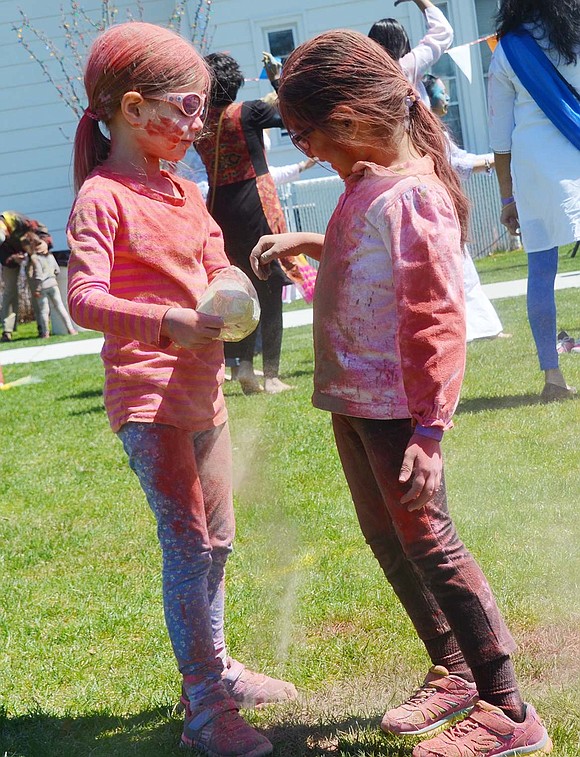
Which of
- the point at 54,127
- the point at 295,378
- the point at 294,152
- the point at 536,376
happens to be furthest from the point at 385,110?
the point at 54,127

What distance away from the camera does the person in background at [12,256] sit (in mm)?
14539

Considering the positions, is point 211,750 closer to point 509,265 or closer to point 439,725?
point 439,725

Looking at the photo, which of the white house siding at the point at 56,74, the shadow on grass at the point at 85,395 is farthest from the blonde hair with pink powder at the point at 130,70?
the white house siding at the point at 56,74

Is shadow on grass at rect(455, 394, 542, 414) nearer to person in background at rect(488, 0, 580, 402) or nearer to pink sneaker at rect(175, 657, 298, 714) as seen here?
person in background at rect(488, 0, 580, 402)

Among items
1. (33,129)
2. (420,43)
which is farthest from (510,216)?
(33,129)

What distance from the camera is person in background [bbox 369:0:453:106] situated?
5.91m

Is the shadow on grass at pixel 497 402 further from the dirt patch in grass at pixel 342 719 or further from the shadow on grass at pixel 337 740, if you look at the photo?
the shadow on grass at pixel 337 740

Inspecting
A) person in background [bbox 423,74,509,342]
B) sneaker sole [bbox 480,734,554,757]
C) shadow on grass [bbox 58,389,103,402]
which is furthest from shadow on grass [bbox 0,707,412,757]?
shadow on grass [bbox 58,389,103,402]

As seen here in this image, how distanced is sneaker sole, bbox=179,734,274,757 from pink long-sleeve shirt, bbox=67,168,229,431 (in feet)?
2.28

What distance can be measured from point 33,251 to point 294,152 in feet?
14.2

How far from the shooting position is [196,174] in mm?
6992

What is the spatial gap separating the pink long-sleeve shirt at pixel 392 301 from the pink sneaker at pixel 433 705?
0.65 metres

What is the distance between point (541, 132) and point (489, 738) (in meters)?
3.51

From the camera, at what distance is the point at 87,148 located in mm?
2363
